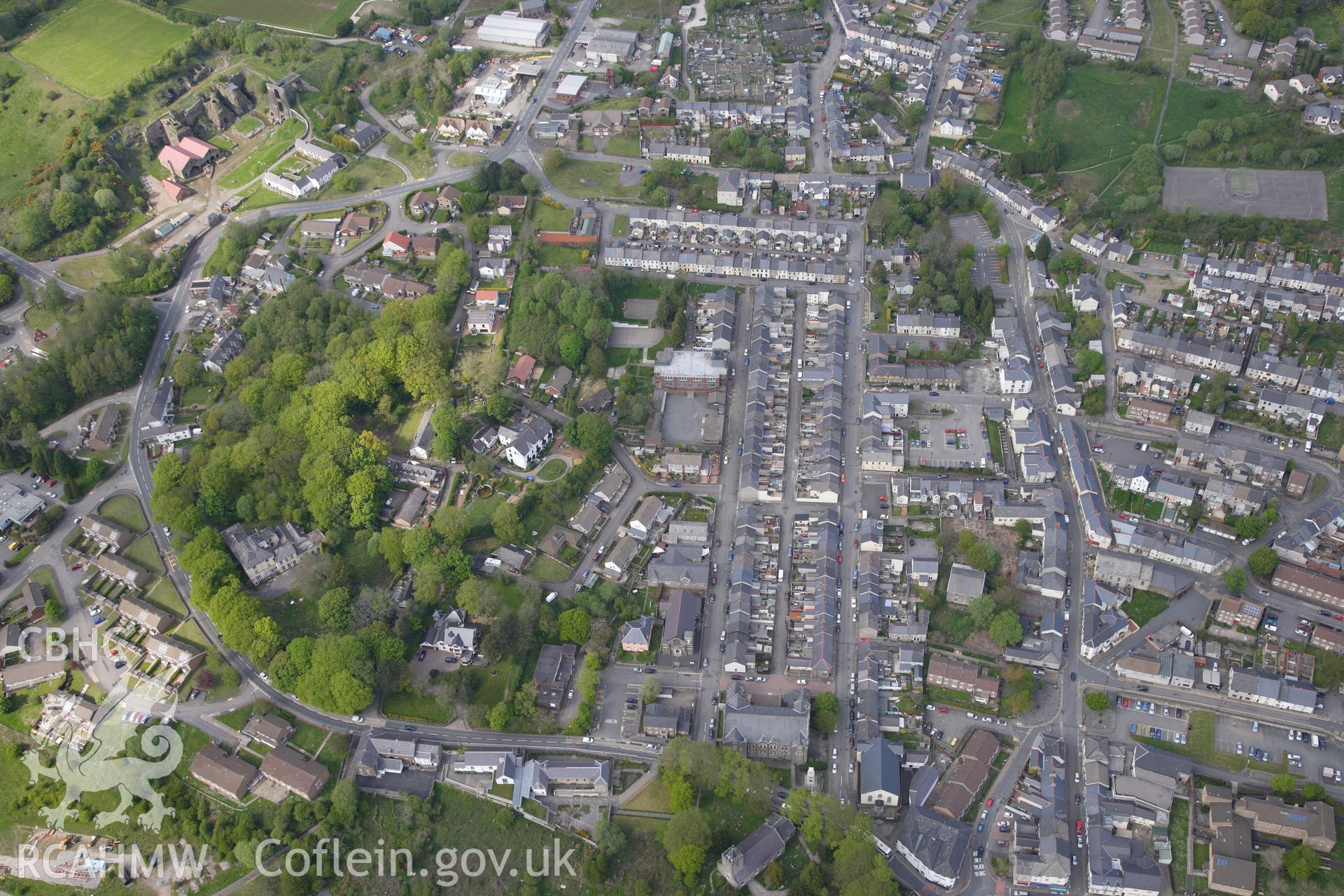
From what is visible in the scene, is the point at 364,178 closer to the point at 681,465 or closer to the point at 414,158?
the point at 414,158

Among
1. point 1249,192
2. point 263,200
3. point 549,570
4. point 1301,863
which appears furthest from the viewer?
point 263,200

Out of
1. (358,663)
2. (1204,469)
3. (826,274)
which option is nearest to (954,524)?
(1204,469)

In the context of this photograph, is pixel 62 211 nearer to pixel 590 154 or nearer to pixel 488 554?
pixel 590 154

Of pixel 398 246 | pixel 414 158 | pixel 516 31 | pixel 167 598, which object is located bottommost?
pixel 167 598

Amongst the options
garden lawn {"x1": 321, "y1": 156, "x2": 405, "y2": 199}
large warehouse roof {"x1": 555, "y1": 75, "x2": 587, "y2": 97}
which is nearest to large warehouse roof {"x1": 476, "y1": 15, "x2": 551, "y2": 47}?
large warehouse roof {"x1": 555, "y1": 75, "x2": 587, "y2": 97}

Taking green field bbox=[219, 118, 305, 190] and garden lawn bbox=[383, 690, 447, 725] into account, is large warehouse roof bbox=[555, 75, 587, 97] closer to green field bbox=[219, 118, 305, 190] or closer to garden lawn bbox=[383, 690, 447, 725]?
green field bbox=[219, 118, 305, 190]

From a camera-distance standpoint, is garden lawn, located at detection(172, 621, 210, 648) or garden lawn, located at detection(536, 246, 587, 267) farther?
garden lawn, located at detection(536, 246, 587, 267)

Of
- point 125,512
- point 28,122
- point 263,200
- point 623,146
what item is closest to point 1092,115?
point 623,146
